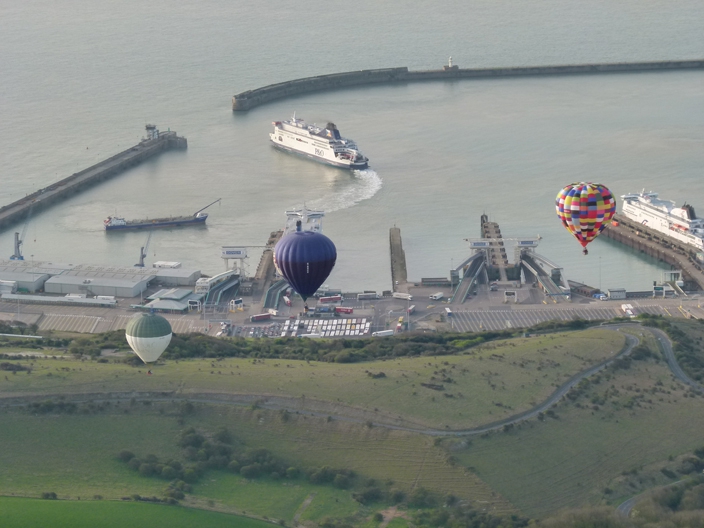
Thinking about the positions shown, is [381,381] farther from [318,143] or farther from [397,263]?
[318,143]

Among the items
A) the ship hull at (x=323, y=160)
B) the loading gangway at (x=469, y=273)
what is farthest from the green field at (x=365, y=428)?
the ship hull at (x=323, y=160)

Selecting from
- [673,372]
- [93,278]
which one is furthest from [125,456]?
[93,278]

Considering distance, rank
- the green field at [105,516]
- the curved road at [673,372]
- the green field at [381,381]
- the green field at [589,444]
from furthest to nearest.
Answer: the green field at [381,381], the green field at [589,444], the curved road at [673,372], the green field at [105,516]

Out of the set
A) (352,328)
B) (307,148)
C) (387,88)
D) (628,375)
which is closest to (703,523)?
(628,375)

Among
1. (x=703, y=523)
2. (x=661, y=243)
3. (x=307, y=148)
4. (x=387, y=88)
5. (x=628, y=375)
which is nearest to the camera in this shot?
(x=703, y=523)

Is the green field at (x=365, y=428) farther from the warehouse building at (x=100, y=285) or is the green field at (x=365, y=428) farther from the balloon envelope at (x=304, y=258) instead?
the warehouse building at (x=100, y=285)

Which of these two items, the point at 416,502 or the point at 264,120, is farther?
the point at 264,120

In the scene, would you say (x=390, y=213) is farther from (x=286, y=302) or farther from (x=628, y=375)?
(x=628, y=375)

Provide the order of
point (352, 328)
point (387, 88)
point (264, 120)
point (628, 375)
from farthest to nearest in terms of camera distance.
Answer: point (387, 88)
point (264, 120)
point (352, 328)
point (628, 375)
